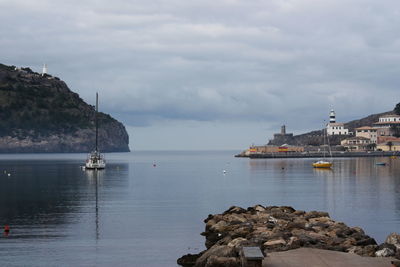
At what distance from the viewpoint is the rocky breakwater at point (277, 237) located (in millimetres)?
28328

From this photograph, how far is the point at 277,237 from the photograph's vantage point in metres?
32.6

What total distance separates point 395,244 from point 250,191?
57.6m

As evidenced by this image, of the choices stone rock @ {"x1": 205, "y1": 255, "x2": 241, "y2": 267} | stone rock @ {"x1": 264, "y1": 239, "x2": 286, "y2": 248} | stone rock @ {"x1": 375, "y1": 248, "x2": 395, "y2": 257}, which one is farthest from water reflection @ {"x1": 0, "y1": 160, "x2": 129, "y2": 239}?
stone rock @ {"x1": 375, "y1": 248, "x2": 395, "y2": 257}

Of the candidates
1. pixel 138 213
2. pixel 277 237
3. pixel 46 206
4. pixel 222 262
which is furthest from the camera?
pixel 46 206

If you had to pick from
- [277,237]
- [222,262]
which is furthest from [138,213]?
[222,262]

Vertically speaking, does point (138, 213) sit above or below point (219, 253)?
below

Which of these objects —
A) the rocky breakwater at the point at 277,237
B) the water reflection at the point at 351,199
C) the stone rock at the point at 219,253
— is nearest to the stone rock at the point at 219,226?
the rocky breakwater at the point at 277,237

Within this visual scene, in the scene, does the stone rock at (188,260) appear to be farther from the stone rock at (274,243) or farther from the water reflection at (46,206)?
the water reflection at (46,206)

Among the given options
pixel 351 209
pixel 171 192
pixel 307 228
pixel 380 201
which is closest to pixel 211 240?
pixel 307 228

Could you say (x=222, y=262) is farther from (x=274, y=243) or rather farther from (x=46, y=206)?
(x=46, y=206)

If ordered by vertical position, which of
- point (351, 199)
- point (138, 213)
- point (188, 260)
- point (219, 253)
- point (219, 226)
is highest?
point (219, 253)

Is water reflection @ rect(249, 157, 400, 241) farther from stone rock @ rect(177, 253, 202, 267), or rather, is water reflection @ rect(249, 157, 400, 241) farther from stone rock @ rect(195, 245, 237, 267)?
stone rock @ rect(195, 245, 237, 267)

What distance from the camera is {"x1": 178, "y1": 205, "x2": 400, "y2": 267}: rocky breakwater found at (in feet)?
92.9

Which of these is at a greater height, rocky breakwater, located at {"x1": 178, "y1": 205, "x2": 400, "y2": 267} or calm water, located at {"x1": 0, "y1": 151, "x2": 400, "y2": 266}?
rocky breakwater, located at {"x1": 178, "y1": 205, "x2": 400, "y2": 267}
